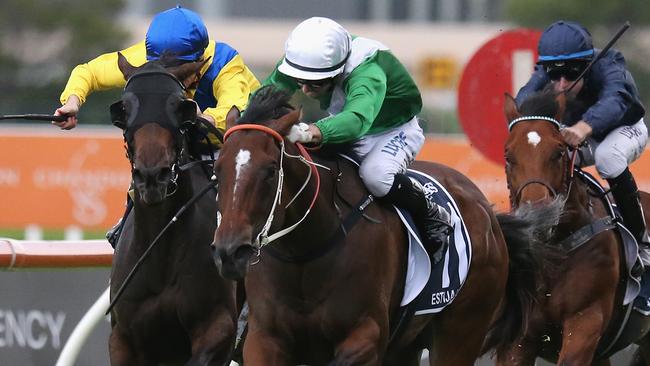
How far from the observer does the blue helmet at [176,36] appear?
6.38m

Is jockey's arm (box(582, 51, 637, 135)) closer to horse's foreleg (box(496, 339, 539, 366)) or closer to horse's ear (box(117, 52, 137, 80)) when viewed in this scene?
horse's foreleg (box(496, 339, 539, 366))

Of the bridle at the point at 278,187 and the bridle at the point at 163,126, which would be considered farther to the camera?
the bridle at the point at 163,126

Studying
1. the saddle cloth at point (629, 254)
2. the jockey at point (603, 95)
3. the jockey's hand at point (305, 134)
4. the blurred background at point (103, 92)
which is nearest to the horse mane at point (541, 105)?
the jockey at point (603, 95)

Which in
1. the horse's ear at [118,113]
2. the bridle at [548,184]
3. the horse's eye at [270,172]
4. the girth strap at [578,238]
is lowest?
the girth strap at [578,238]

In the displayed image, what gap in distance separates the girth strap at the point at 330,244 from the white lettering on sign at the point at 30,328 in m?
2.88

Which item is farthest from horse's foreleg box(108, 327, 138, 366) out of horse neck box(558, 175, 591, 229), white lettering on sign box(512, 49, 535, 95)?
white lettering on sign box(512, 49, 535, 95)

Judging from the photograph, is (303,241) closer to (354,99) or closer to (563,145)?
(354,99)

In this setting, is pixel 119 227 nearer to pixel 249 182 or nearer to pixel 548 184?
pixel 249 182

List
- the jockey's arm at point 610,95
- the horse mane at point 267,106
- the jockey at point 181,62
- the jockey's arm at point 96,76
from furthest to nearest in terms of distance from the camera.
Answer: the jockey's arm at point 610,95 < the jockey's arm at point 96,76 < the jockey at point 181,62 < the horse mane at point 267,106

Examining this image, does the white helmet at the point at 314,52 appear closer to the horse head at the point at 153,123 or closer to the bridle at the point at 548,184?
the horse head at the point at 153,123

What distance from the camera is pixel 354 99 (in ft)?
19.0

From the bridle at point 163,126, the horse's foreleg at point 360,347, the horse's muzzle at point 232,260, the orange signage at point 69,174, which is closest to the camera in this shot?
the horse's muzzle at point 232,260

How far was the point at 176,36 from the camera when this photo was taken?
6.37m

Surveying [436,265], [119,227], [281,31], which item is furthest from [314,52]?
[281,31]
